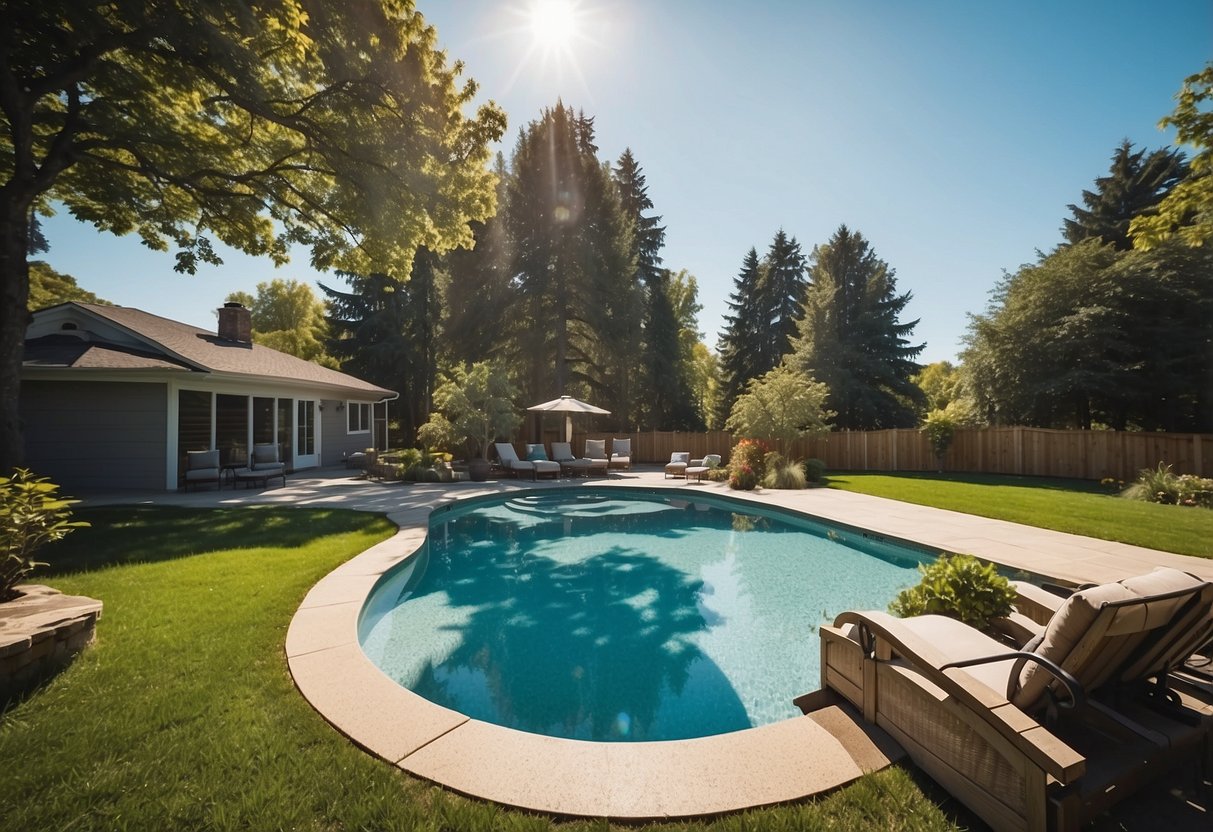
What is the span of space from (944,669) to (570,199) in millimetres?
23242

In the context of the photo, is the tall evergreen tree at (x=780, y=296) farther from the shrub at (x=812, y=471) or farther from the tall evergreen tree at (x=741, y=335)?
the shrub at (x=812, y=471)

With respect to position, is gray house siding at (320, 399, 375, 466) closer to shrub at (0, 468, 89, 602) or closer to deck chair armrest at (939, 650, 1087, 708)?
shrub at (0, 468, 89, 602)

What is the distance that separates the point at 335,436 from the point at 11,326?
1059 centimetres

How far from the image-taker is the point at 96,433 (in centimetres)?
1141

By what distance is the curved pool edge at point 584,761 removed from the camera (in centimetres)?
208

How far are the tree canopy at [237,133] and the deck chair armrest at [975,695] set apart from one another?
10712 mm

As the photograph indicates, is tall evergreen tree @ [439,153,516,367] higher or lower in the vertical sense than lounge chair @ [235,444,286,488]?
higher

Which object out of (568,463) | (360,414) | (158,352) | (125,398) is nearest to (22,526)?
(125,398)

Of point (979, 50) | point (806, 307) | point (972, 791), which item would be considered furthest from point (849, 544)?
point (806, 307)

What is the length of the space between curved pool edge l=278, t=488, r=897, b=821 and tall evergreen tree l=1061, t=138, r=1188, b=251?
88.8 feet

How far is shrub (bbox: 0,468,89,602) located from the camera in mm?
3520

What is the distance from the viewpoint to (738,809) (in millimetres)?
2021

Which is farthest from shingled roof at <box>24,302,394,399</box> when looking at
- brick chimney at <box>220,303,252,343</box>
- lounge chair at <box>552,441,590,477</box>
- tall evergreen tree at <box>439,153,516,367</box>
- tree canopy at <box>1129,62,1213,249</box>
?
tree canopy at <box>1129,62,1213,249</box>

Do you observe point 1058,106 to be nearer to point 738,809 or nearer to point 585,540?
point 585,540
